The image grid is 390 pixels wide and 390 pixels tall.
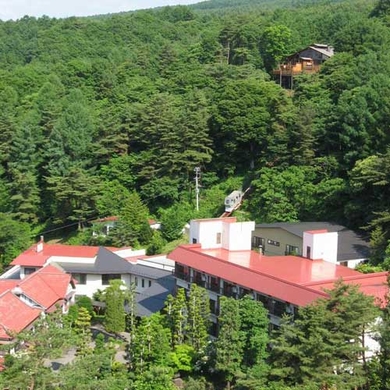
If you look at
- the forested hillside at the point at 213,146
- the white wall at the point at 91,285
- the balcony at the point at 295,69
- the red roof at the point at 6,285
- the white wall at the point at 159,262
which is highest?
the balcony at the point at 295,69

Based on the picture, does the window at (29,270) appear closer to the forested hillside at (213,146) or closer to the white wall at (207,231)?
the forested hillside at (213,146)

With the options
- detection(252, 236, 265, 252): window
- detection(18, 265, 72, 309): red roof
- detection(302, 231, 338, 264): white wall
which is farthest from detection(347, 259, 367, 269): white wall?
detection(18, 265, 72, 309): red roof

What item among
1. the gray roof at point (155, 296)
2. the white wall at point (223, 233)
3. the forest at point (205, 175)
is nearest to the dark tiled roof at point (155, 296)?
the gray roof at point (155, 296)

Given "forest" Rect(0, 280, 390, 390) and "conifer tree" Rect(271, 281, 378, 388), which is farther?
"conifer tree" Rect(271, 281, 378, 388)

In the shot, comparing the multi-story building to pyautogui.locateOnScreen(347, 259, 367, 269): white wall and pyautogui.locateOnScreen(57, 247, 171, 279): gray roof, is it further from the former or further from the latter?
pyautogui.locateOnScreen(57, 247, 171, 279): gray roof

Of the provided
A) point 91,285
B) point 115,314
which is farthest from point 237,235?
point 91,285

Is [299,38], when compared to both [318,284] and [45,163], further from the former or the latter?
[318,284]

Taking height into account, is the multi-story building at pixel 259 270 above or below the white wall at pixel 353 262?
above
